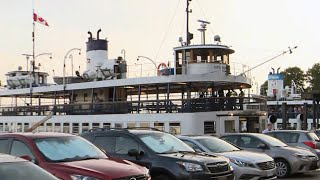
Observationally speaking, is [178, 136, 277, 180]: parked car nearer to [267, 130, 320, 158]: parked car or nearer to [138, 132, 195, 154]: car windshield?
[138, 132, 195, 154]: car windshield

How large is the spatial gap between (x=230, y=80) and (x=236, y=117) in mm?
2933

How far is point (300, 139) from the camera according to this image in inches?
700

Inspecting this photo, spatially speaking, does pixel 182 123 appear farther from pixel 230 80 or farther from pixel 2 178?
pixel 2 178

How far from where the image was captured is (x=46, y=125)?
31.8 metres

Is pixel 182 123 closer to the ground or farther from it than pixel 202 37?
closer to the ground

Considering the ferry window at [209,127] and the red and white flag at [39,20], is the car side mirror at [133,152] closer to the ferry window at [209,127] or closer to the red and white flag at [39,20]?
the ferry window at [209,127]

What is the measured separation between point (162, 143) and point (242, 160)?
2347 mm

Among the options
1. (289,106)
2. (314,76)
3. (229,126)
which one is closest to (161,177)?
(229,126)

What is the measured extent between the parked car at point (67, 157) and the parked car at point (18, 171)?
6.35 feet

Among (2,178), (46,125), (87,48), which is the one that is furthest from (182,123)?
(2,178)

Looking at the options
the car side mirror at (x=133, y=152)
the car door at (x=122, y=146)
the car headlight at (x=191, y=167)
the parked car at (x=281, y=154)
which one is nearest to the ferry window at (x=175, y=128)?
the parked car at (x=281, y=154)

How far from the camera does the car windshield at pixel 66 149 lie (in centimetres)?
874

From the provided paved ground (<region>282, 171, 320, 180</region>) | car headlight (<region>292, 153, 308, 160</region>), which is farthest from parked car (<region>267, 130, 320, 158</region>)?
car headlight (<region>292, 153, 308, 160</region>)

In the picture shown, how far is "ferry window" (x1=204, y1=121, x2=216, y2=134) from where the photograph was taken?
Answer: 2367 centimetres
